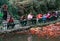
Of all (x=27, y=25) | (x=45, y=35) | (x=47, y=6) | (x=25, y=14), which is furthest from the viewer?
(x=47, y=6)

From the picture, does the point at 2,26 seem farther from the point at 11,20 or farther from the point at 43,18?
the point at 43,18

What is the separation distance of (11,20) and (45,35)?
9.09ft

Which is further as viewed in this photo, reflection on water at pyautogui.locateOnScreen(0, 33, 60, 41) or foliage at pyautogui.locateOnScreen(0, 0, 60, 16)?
foliage at pyautogui.locateOnScreen(0, 0, 60, 16)

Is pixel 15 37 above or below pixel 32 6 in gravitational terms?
below

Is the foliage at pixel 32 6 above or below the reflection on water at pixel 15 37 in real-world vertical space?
above

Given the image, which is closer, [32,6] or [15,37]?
[15,37]

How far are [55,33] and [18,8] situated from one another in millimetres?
5523

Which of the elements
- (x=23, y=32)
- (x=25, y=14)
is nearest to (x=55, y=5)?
(x=25, y=14)

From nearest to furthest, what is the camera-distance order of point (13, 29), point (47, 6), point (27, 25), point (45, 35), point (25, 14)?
point (45, 35)
point (13, 29)
point (27, 25)
point (25, 14)
point (47, 6)

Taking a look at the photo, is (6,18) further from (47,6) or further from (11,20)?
(47,6)

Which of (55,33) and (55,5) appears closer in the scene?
(55,33)

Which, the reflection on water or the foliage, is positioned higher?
the foliage

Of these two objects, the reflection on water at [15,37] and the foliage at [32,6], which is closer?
the reflection on water at [15,37]

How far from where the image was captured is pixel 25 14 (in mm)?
20984
